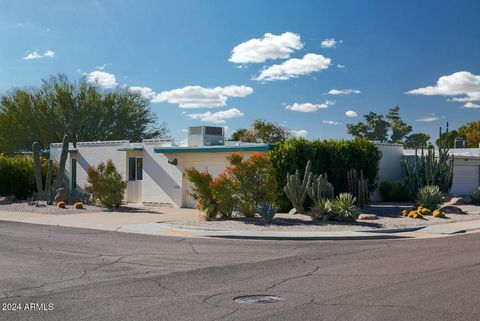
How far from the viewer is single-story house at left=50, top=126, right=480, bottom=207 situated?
27734 millimetres

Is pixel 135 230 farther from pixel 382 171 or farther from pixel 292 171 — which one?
pixel 382 171

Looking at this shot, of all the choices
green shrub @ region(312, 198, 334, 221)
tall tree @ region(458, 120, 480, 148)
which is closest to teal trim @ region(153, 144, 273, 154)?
green shrub @ region(312, 198, 334, 221)

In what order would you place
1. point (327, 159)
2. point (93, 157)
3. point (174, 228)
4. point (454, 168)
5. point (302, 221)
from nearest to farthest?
1. point (174, 228)
2. point (302, 221)
3. point (327, 159)
4. point (93, 157)
5. point (454, 168)

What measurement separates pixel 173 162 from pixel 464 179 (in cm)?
1716

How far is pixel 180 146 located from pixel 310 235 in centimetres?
Answer: 1276

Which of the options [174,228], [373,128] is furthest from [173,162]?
[373,128]

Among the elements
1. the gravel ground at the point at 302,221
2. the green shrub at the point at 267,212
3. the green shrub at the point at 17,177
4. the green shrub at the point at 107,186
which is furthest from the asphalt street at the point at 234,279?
the green shrub at the point at 17,177

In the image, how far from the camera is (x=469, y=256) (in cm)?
1311

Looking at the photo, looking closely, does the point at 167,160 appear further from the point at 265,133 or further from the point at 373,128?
the point at 373,128

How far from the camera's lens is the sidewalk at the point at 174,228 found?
57.8 feet

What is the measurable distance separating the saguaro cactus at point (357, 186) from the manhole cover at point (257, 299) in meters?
17.2

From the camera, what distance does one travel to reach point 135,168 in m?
31.2

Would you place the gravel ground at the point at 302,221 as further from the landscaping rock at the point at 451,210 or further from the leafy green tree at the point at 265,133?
the leafy green tree at the point at 265,133

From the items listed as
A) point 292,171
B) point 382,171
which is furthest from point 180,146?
point 382,171
